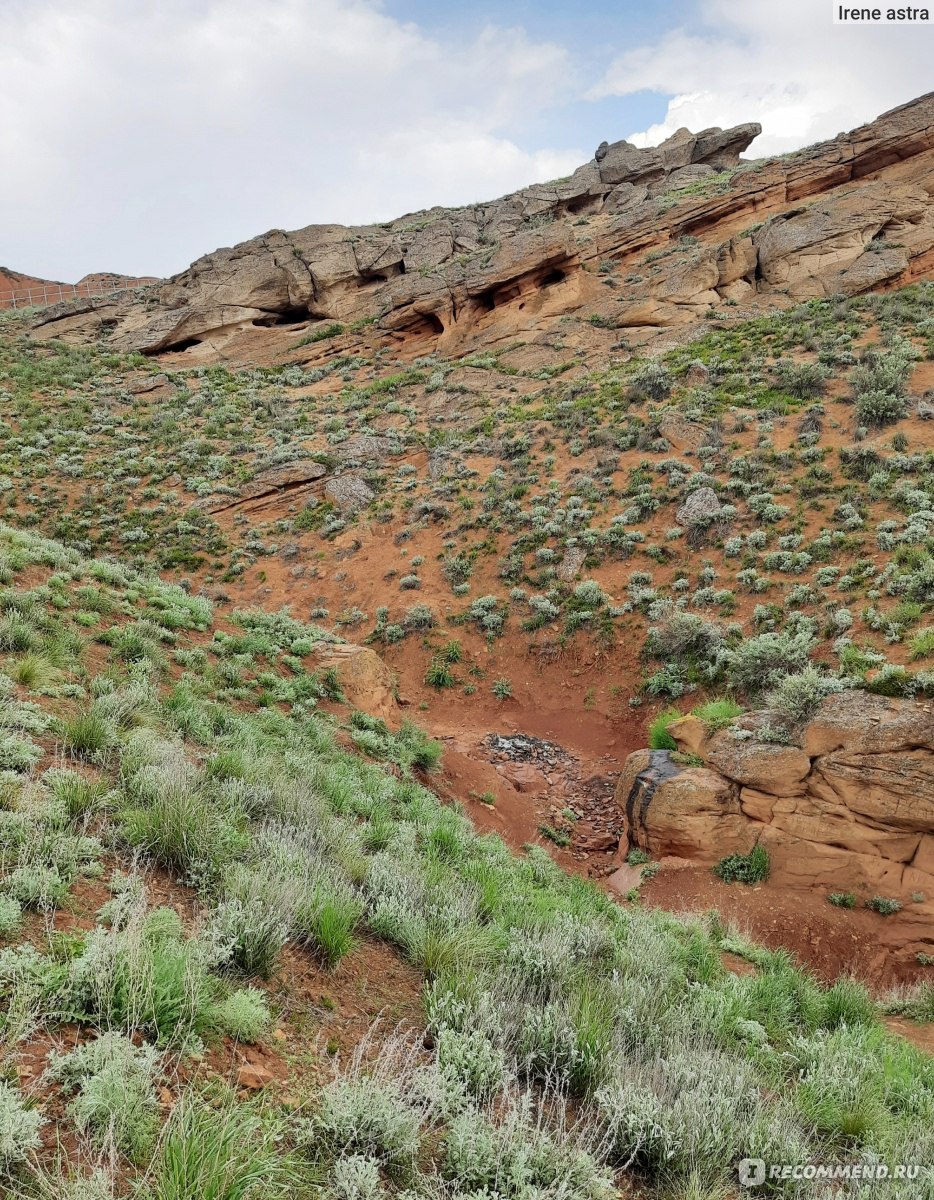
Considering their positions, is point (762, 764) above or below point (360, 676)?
below

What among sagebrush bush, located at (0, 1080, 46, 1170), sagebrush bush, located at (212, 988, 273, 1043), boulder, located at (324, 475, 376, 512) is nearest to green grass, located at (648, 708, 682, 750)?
sagebrush bush, located at (212, 988, 273, 1043)

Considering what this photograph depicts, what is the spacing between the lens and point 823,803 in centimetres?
819

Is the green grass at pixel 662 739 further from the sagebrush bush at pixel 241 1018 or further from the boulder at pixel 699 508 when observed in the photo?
the sagebrush bush at pixel 241 1018

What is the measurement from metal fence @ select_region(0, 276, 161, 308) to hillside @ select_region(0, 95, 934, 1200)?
2786cm

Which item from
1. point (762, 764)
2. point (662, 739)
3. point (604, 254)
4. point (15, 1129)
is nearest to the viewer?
point (15, 1129)

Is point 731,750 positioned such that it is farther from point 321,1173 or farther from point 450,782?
point 321,1173

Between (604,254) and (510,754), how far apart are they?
29.2 meters

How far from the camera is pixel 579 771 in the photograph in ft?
38.5

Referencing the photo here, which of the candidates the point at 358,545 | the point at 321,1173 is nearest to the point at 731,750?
the point at 321,1173

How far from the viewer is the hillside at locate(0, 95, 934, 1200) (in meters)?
2.57

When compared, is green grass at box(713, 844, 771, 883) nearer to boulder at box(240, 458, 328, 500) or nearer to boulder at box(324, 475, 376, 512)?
boulder at box(324, 475, 376, 512)

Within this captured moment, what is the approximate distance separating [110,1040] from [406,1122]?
1.07 m

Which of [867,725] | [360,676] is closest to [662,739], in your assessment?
[867,725]

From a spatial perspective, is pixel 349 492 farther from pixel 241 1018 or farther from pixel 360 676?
pixel 241 1018
